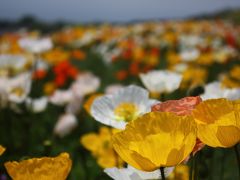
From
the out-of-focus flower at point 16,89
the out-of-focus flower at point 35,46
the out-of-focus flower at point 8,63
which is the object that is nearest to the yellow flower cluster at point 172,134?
the out-of-focus flower at point 16,89

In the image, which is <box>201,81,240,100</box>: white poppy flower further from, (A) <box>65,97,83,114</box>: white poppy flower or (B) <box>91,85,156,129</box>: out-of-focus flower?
(A) <box>65,97,83,114</box>: white poppy flower

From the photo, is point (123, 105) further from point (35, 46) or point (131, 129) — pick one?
point (35, 46)

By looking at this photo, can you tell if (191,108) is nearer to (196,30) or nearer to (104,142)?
(104,142)

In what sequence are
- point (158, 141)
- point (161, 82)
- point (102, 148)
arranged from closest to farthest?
point (158, 141) < point (161, 82) < point (102, 148)

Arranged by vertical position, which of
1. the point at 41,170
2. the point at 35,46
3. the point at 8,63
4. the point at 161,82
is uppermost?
the point at 41,170

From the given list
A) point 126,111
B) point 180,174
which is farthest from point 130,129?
point 180,174

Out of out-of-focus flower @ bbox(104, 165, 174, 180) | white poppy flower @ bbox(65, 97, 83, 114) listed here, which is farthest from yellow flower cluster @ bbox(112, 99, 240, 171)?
white poppy flower @ bbox(65, 97, 83, 114)

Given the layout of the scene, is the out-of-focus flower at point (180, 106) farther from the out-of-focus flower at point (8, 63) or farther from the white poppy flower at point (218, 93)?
the out-of-focus flower at point (8, 63)
